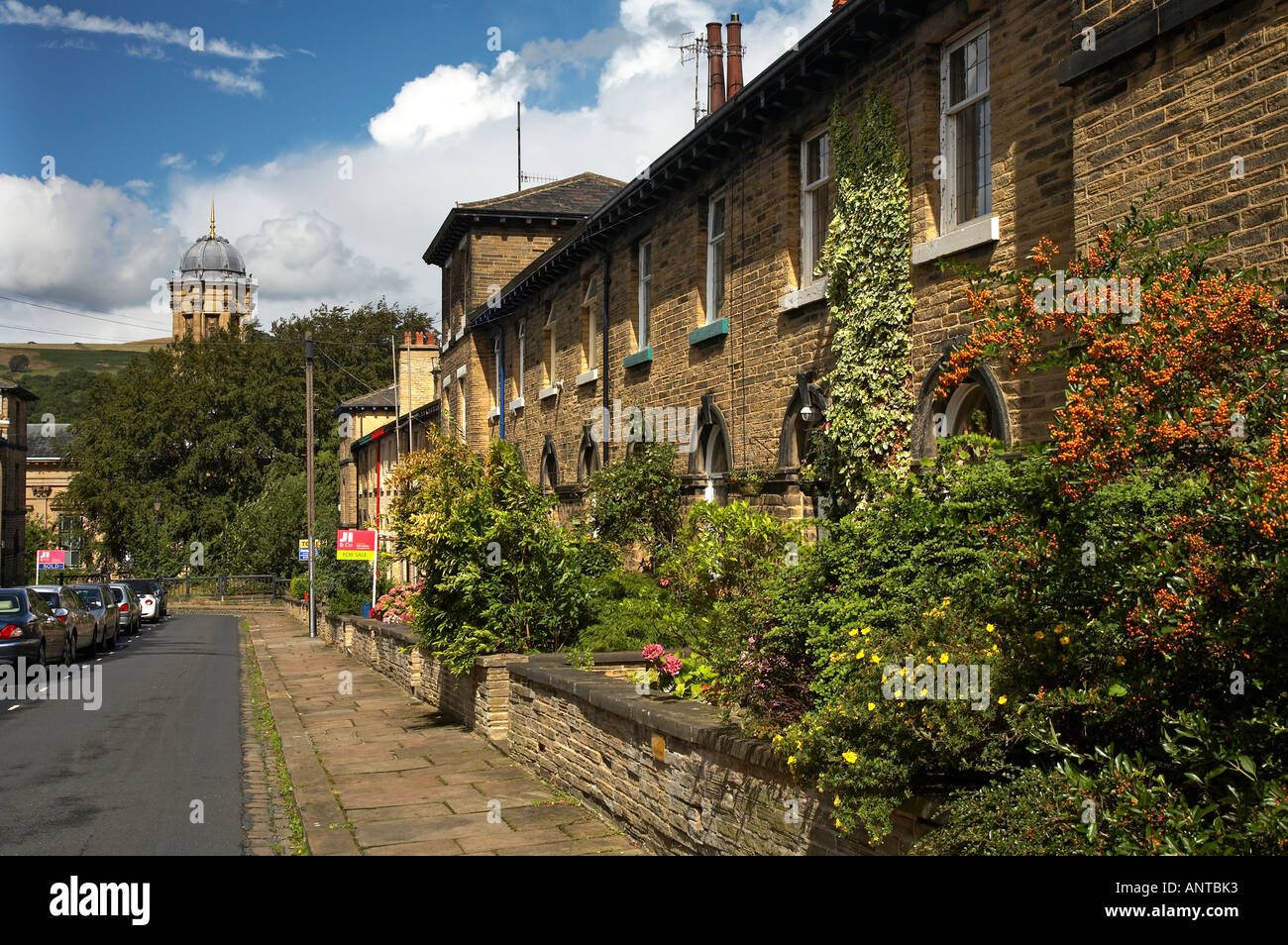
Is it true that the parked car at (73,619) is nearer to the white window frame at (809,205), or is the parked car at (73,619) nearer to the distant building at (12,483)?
the white window frame at (809,205)

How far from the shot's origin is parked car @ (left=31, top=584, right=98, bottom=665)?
82.0 ft

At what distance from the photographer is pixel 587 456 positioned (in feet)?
72.0

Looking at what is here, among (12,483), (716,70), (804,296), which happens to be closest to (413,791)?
(804,296)

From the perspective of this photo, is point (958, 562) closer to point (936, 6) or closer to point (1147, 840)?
point (1147, 840)

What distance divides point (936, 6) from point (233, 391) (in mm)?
63205

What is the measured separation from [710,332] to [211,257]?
12003 centimetres

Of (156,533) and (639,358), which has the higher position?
(639,358)

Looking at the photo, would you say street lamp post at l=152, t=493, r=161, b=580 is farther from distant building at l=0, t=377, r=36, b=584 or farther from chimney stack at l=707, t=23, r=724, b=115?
chimney stack at l=707, t=23, r=724, b=115

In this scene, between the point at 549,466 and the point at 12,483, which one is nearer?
the point at 549,466

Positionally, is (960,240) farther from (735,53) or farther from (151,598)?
(151,598)

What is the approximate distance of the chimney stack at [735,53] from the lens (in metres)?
21.4

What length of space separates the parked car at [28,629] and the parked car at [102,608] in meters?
5.60

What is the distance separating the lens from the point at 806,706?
6418mm

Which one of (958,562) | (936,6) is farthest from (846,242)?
(958,562)
